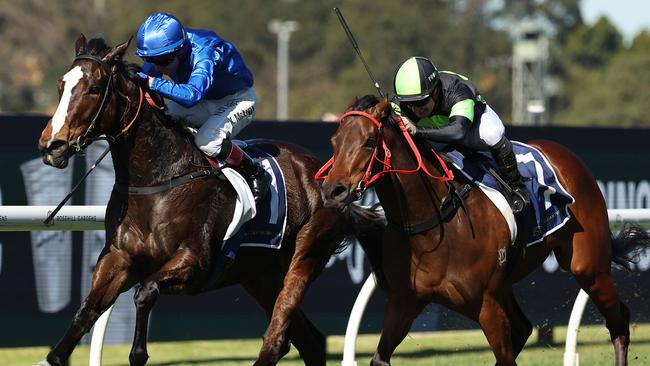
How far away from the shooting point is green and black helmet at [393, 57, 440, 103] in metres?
5.59

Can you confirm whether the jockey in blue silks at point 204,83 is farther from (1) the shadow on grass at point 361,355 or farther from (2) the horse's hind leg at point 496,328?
(1) the shadow on grass at point 361,355

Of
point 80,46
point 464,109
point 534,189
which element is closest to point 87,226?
point 80,46

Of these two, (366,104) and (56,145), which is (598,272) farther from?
(56,145)

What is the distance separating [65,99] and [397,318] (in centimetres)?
180

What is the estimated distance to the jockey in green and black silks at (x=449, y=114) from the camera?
560 cm

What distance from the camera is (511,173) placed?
6.03m

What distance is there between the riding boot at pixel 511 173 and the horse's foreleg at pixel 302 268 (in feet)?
2.92

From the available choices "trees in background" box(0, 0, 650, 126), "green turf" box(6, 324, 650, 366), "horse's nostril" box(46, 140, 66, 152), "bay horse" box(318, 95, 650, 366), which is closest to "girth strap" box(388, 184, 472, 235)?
"bay horse" box(318, 95, 650, 366)

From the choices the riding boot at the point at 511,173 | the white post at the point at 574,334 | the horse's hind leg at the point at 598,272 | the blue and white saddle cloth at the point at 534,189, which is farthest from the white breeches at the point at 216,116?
the white post at the point at 574,334

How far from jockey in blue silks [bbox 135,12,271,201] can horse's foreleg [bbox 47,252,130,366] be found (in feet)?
2.35

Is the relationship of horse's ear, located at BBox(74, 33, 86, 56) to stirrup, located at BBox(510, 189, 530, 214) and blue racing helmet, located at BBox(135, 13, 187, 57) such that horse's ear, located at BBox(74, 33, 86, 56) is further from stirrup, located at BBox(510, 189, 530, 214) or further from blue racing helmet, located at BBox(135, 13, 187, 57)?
stirrup, located at BBox(510, 189, 530, 214)

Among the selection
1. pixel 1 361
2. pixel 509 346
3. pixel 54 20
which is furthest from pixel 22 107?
pixel 509 346

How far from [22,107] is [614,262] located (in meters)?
44.4

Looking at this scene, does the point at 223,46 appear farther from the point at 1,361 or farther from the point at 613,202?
the point at 613,202
